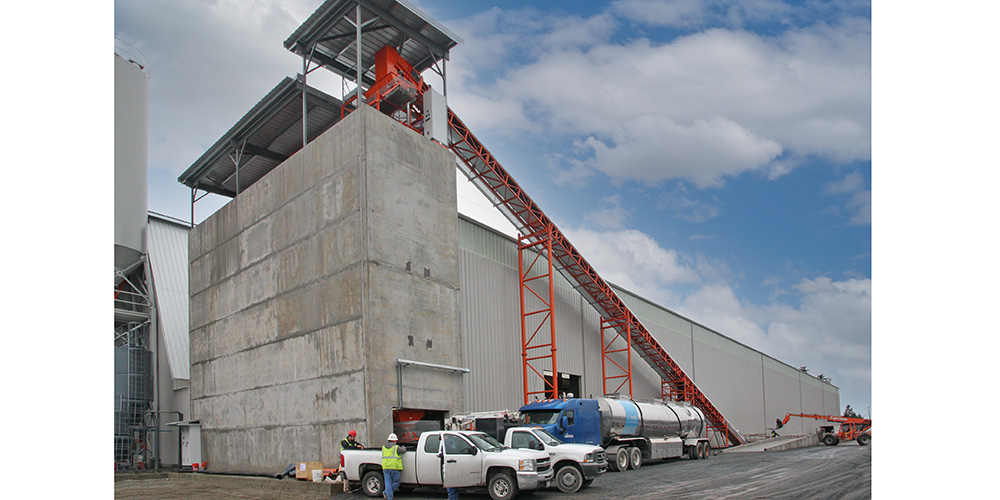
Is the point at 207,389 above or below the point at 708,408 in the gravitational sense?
above

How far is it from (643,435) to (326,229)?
50.8 feet

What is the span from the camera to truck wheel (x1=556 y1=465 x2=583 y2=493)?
720 inches

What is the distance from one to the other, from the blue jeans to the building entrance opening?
450 centimetres

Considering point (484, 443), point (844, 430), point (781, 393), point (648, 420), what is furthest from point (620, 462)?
point (781, 393)

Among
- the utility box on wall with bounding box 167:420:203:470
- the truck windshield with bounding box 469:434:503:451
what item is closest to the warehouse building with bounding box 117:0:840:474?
the utility box on wall with bounding box 167:420:203:470

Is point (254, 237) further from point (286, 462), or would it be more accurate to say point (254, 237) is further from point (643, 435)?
point (643, 435)

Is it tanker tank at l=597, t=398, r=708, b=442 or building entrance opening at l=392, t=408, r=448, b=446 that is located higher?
building entrance opening at l=392, t=408, r=448, b=446

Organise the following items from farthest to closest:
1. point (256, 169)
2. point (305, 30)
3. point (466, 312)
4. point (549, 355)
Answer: point (256, 169) < point (549, 355) < point (466, 312) < point (305, 30)

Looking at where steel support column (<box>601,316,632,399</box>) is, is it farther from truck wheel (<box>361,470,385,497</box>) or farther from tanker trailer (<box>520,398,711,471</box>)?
truck wheel (<box>361,470,385,497</box>)

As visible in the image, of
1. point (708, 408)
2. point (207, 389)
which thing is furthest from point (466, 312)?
point (708, 408)

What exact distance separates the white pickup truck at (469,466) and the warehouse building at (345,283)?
527 centimetres

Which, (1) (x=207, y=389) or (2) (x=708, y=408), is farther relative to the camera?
(2) (x=708, y=408)

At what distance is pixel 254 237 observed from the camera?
102ft

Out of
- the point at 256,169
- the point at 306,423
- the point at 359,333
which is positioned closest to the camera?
the point at 359,333
